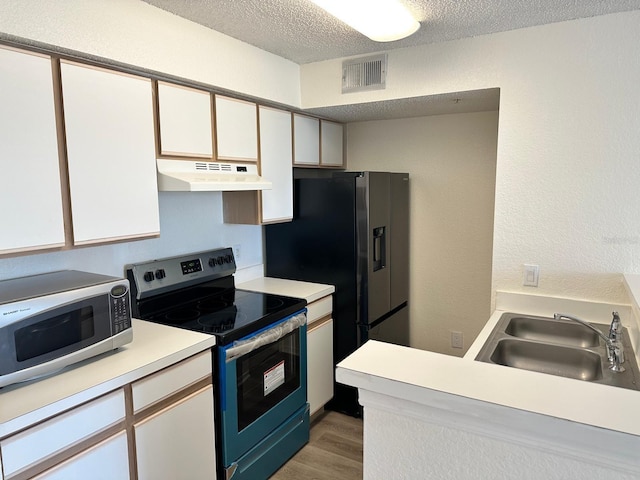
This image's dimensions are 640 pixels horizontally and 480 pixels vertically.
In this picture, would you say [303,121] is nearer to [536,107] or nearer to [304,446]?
[536,107]

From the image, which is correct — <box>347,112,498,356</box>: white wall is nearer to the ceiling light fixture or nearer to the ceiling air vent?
the ceiling air vent

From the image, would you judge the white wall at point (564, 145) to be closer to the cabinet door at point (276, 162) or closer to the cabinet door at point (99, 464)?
the cabinet door at point (276, 162)

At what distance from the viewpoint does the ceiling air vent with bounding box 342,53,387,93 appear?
102 inches

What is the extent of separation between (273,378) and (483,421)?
66.2 inches

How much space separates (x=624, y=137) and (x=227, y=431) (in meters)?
2.30

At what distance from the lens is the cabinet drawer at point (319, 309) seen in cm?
272

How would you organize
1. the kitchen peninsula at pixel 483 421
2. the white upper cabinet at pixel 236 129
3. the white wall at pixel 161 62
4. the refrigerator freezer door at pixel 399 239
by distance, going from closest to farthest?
the kitchen peninsula at pixel 483 421, the white wall at pixel 161 62, the white upper cabinet at pixel 236 129, the refrigerator freezer door at pixel 399 239

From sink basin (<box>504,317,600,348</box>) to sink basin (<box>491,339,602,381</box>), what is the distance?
17 cm

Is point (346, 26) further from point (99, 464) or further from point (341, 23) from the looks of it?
point (99, 464)

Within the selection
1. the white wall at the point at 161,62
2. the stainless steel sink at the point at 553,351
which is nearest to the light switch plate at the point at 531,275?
the stainless steel sink at the point at 553,351

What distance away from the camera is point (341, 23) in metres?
2.15

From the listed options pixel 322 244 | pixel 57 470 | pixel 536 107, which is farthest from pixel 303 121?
pixel 57 470

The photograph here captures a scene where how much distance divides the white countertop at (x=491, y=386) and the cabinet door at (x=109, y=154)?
132cm

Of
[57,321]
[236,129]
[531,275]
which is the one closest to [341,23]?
[236,129]
